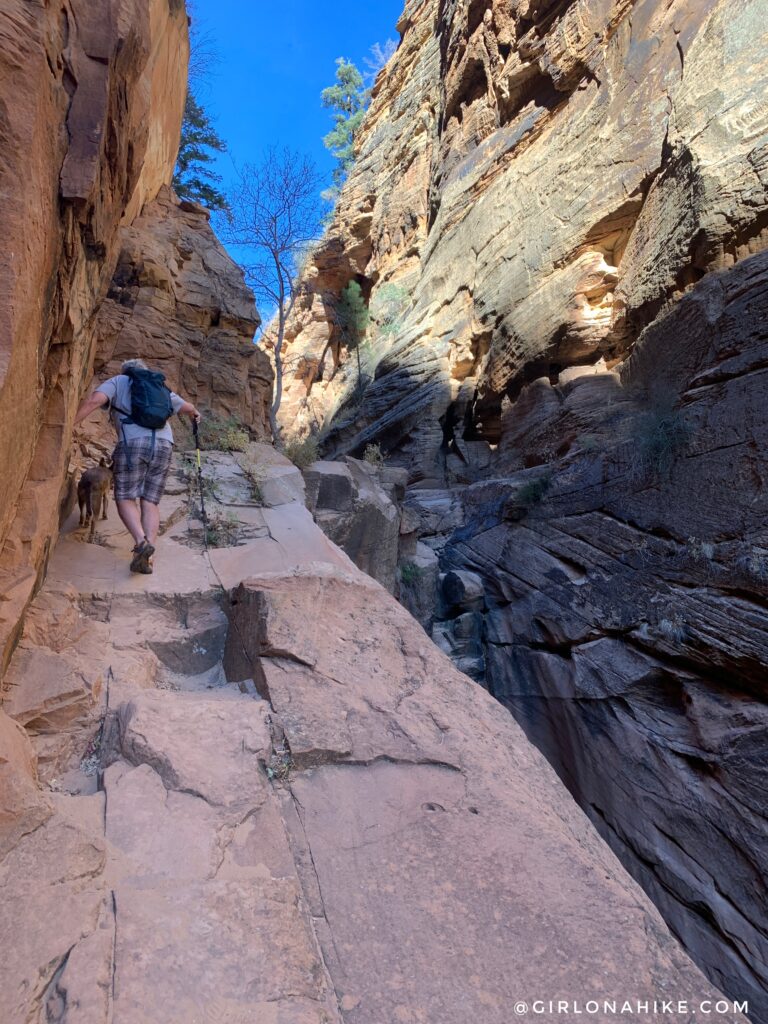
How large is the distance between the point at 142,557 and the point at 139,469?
28.6 inches

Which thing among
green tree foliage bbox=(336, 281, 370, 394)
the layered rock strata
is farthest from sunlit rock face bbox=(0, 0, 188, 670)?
green tree foliage bbox=(336, 281, 370, 394)

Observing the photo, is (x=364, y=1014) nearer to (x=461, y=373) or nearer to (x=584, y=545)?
(x=584, y=545)

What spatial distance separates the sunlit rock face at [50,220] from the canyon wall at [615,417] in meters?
6.67

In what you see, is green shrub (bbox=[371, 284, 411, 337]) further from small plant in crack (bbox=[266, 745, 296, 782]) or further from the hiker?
small plant in crack (bbox=[266, 745, 296, 782])

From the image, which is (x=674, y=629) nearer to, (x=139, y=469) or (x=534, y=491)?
(x=534, y=491)

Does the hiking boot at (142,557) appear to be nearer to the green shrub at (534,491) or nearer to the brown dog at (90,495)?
the brown dog at (90,495)

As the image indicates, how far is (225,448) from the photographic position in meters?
7.50

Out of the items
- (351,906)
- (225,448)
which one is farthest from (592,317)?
(351,906)

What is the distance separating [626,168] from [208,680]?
12.3 metres

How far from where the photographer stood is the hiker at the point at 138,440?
4285mm

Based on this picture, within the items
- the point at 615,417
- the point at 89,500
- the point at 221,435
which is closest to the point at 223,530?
the point at 89,500

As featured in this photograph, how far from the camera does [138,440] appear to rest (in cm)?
431

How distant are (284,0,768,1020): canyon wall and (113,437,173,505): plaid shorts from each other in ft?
19.8

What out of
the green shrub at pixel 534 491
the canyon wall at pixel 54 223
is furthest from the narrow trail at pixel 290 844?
the green shrub at pixel 534 491
